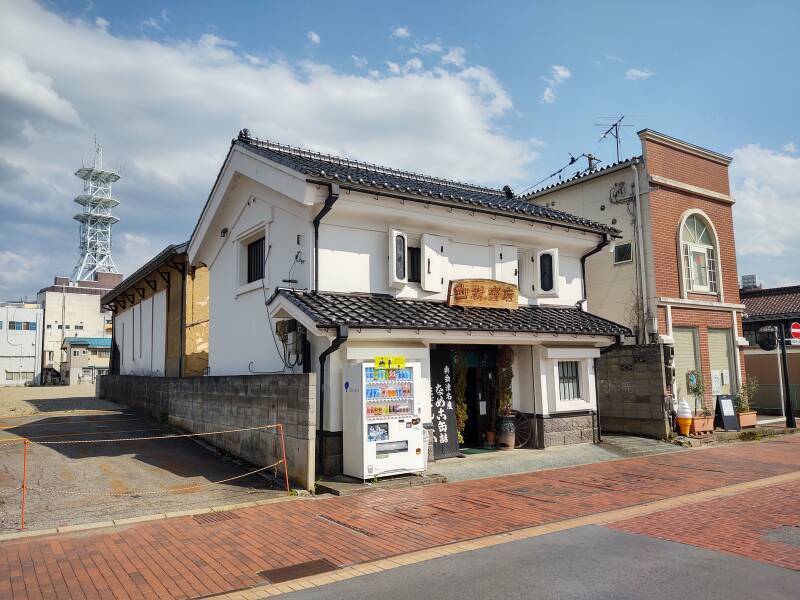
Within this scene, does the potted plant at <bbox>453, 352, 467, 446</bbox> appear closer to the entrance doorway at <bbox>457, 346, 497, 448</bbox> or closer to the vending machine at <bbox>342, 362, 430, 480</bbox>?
the entrance doorway at <bbox>457, 346, 497, 448</bbox>

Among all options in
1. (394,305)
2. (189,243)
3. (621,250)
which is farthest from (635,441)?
(189,243)

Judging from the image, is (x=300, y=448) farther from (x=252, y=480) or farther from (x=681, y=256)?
(x=681, y=256)

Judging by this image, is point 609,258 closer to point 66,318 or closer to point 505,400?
point 505,400

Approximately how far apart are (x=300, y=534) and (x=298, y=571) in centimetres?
137

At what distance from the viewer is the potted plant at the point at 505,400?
14.0m

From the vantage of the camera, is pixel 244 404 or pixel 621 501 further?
pixel 244 404

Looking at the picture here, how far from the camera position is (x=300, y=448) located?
33.6 ft

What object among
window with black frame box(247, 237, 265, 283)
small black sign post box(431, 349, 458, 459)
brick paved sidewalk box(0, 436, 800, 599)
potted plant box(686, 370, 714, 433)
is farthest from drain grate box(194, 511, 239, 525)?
potted plant box(686, 370, 714, 433)

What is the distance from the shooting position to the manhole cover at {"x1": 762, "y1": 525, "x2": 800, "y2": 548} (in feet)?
23.0

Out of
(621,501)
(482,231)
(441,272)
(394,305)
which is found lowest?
(621,501)

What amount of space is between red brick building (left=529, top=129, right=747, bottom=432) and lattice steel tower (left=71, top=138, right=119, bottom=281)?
385 ft

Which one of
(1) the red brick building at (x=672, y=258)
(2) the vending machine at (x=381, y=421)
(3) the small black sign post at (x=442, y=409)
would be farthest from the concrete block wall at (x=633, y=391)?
(2) the vending machine at (x=381, y=421)

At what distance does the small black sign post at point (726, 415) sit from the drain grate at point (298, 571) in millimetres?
15525

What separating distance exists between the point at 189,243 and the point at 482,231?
8575mm
